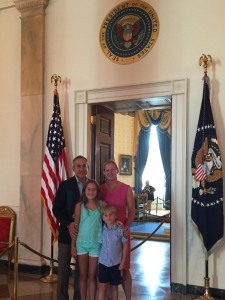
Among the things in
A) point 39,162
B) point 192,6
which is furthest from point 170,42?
point 39,162

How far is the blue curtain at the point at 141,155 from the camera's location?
17.0 metres

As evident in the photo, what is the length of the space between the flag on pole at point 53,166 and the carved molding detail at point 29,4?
186 cm

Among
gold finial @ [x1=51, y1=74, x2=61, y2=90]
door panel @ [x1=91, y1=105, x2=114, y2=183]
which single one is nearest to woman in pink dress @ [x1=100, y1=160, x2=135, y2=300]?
door panel @ [x1=91, y1=105, x2=114, y2=183]

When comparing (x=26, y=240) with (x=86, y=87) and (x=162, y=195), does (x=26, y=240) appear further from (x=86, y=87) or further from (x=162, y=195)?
(x=162, y=195)

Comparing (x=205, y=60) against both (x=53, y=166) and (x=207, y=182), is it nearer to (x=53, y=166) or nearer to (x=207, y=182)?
(x=207, y=182)

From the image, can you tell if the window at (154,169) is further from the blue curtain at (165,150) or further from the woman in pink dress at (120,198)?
the woman in pink dress at (120,198)

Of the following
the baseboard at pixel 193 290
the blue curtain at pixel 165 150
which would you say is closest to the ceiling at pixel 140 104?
the baseboard at pixel 193 290

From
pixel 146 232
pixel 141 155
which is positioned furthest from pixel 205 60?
pixel 141 155

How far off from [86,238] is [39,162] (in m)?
2.76

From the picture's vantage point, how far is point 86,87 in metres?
6.21

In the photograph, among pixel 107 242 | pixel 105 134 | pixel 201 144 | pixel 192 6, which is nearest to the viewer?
pixel 107 242

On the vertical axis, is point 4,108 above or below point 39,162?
above

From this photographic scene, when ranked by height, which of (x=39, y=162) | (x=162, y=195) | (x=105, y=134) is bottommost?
(x=162, y=195)

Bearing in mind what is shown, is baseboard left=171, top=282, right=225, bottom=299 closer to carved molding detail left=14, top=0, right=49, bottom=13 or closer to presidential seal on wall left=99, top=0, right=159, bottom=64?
presidential seal on wall left=99, top=0, right=159, bottom=64
